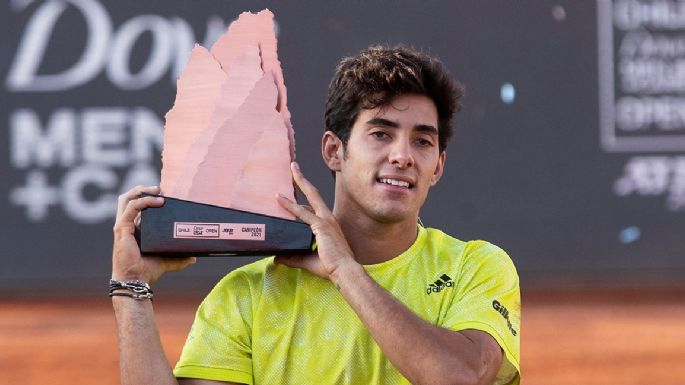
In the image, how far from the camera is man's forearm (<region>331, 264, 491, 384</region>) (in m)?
2.90

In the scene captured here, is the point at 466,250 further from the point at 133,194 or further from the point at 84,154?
the point at 84,154

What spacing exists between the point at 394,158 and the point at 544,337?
6.45 metres

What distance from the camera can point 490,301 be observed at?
315cm

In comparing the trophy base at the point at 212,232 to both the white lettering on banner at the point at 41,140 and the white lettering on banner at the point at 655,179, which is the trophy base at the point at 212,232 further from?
the white lettering on banner at the point at 655,179

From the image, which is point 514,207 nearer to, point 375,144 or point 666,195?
point 666,195

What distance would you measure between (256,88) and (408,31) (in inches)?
322

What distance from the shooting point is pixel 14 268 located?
1138 centimetres

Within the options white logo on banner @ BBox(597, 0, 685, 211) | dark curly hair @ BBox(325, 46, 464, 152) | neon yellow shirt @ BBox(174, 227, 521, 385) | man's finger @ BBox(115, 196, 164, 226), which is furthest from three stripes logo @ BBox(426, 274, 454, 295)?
white logo on banner @ BBox(597, 0, 685, 211)

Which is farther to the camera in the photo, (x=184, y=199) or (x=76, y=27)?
(x=76, y=27)

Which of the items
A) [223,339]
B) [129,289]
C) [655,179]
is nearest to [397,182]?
[223,339]

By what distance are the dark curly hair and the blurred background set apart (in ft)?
24.9

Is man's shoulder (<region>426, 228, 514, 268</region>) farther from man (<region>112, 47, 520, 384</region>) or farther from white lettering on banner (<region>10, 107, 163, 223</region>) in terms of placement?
white lettering on banner (<region>10, 107, 163, 223</region>)

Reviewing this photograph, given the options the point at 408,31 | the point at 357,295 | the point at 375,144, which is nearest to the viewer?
the point at 357,295

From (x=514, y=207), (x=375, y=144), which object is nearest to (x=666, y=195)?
(x=514, y=207)
